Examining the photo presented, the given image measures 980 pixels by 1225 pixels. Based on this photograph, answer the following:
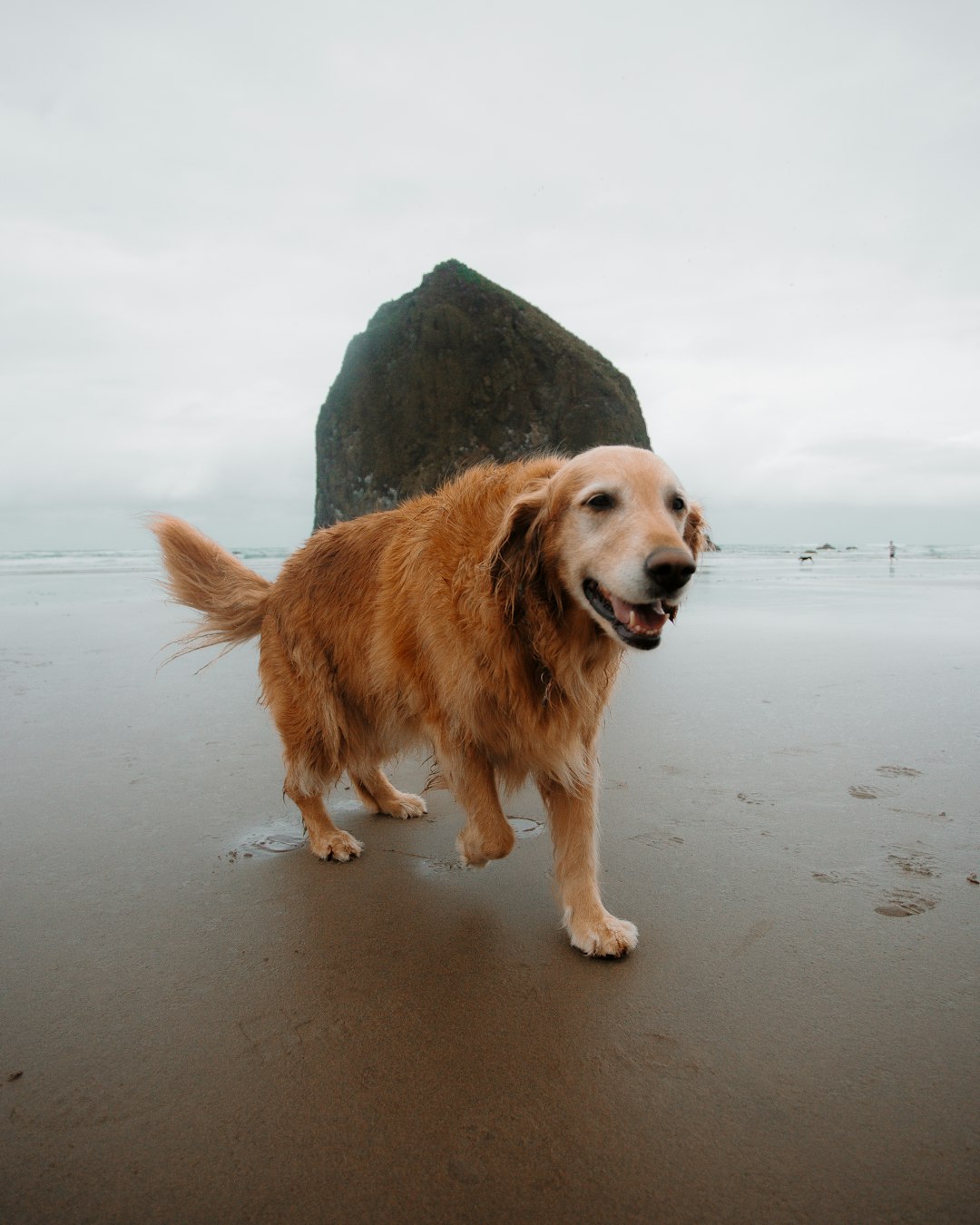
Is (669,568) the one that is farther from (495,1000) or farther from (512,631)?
(495,1000)

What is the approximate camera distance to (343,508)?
35719 mm

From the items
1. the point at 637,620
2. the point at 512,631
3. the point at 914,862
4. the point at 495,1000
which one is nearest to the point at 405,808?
the point at 512,631

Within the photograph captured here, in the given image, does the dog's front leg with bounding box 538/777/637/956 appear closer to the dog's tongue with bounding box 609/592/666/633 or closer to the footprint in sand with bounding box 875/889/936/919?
the dog's tongue with bounding box 609/592/666/633

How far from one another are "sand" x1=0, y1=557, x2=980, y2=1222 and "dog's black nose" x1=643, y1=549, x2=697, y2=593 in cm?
107

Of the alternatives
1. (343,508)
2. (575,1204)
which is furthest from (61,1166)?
(343,508)

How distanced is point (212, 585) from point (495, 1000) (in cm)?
270

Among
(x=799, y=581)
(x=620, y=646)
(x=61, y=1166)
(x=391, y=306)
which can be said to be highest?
(x=391, y=306)

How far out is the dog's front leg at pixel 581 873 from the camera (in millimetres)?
2184

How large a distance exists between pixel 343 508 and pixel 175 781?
3315 centimetres

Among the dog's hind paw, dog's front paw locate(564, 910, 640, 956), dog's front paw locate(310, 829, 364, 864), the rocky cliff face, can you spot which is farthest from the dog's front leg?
the rocky cliff face

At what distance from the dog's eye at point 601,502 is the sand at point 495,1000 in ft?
4.37

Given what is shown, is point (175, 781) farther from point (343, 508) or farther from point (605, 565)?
point (343, 508)

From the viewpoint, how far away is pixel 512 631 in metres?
2.44

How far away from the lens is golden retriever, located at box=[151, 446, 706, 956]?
2.26 metres
